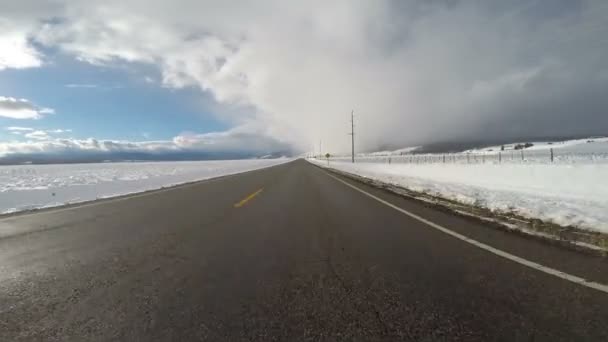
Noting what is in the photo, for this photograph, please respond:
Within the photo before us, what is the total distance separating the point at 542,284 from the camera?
279 cm

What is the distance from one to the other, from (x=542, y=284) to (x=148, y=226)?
6341 millimetres

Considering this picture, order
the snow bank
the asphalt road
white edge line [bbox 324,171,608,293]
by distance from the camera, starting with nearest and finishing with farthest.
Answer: the asphalt road
white edge line [bbox 324,171,608,293]
the snow bank

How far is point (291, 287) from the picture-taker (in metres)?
2.83

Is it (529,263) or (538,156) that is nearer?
(529,263)

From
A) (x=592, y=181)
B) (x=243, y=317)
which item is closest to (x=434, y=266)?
(x=243, y=317)

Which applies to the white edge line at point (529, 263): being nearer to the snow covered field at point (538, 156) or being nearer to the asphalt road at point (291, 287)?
the asphalt road at point (291, 287)

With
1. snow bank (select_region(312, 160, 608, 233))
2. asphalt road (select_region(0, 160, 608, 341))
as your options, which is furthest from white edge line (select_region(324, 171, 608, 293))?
snow bank (select_region(312, 160, 608, 233))

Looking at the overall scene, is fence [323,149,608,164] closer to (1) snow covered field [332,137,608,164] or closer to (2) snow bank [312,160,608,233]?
(1) snow covered field [332,137,608,164]

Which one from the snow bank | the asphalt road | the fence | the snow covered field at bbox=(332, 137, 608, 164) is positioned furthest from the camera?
the snow covered field at bbox=(332, 137, 608, 164)

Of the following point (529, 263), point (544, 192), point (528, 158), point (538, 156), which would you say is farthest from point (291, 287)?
point (538, 156)

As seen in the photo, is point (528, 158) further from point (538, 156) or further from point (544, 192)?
point (544, 192)

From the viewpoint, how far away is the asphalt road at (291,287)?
6.90 feet

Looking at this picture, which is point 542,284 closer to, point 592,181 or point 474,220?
point 474,220

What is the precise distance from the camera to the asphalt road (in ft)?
6.90
